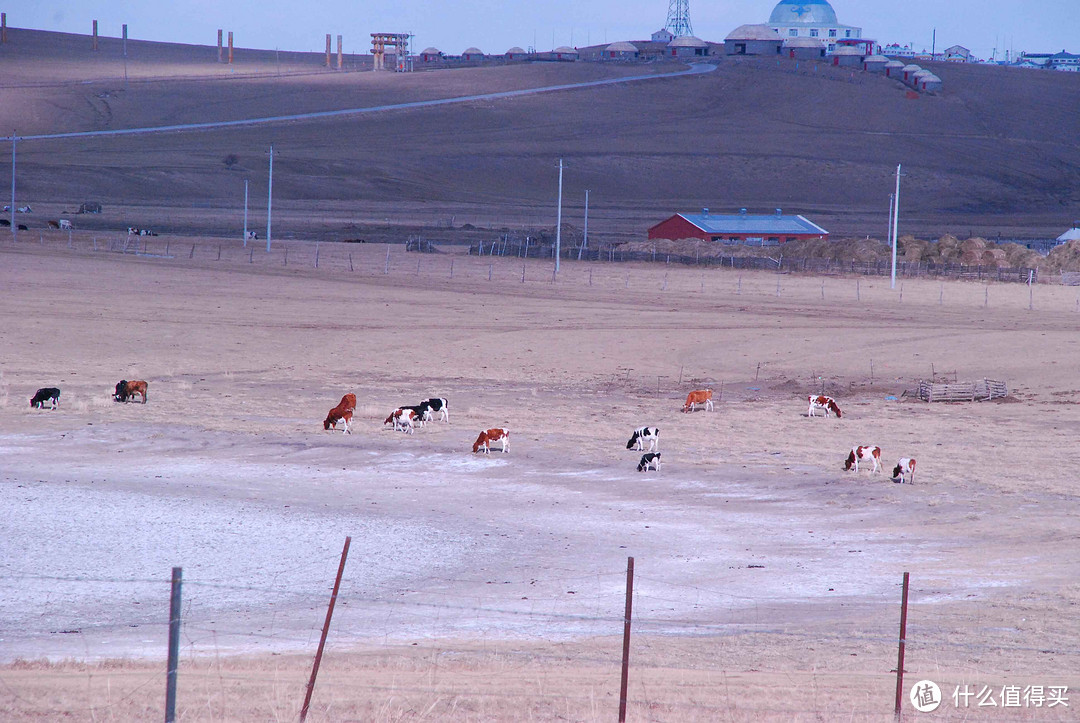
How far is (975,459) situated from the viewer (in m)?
20.7

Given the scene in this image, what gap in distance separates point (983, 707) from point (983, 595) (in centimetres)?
397

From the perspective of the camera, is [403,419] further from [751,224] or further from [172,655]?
[751,224]

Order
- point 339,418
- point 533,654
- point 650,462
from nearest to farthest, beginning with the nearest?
point 533,654 < point 650,462 < point 339,418

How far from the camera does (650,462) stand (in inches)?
800

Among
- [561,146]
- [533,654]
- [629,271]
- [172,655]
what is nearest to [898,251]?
[629,271]

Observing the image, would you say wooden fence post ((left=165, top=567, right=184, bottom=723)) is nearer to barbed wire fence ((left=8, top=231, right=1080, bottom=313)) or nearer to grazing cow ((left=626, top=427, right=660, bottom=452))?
grazing cow ((left=626, top=427, right=660, bottom=452))

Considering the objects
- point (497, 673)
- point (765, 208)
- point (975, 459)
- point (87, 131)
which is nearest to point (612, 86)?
point (765, 208)

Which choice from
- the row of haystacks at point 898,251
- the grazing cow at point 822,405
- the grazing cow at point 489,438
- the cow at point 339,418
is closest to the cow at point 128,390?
the cow at point 339,418

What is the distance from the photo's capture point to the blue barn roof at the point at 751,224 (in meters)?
83.4

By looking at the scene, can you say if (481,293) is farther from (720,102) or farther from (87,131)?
(720,102)

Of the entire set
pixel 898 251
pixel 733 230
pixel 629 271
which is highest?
pixel 733 230

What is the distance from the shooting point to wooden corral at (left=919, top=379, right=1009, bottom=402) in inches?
1098

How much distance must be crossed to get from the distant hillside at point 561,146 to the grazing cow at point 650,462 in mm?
65761

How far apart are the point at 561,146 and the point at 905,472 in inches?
4965
